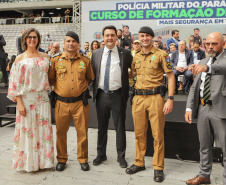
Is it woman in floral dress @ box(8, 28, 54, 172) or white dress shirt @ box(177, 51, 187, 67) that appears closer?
woman in floral dress @ box(8, 28, 54, 172)

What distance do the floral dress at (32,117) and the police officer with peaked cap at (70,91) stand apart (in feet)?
0.39

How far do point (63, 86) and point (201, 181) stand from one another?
70.2 inches

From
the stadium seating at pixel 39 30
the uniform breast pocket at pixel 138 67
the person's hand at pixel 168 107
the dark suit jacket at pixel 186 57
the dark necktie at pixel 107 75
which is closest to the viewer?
the person's hand at pixel 168 107

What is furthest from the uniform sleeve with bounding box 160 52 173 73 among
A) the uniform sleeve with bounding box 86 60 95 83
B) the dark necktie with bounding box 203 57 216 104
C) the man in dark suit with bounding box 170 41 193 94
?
the man in dark suit with bounding box 170 41 193 94

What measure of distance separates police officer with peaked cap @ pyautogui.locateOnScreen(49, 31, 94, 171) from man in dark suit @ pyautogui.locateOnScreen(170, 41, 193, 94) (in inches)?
132

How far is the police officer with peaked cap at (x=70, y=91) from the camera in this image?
2.71 m

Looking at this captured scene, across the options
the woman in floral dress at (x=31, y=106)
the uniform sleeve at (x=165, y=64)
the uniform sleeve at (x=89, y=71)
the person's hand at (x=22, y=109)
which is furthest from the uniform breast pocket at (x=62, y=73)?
the uniform sleeve at (x=165, y=64)

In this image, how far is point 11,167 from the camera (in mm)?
2918

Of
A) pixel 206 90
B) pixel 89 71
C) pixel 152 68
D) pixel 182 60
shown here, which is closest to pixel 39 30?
pixel 182 60

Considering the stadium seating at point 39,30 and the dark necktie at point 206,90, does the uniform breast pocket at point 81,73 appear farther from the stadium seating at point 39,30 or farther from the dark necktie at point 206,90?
A: the stadium seating at point 39,30

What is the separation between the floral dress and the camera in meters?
2.62

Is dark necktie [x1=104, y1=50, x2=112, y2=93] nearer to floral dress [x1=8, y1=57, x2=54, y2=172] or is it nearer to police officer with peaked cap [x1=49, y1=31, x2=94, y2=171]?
police officer with peaked cap [x1=49, y1=31, x2=94, y2=171]

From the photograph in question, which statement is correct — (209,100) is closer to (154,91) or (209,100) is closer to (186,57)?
(154,91)

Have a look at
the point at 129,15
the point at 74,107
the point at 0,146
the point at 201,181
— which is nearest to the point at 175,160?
the point at 201,181
